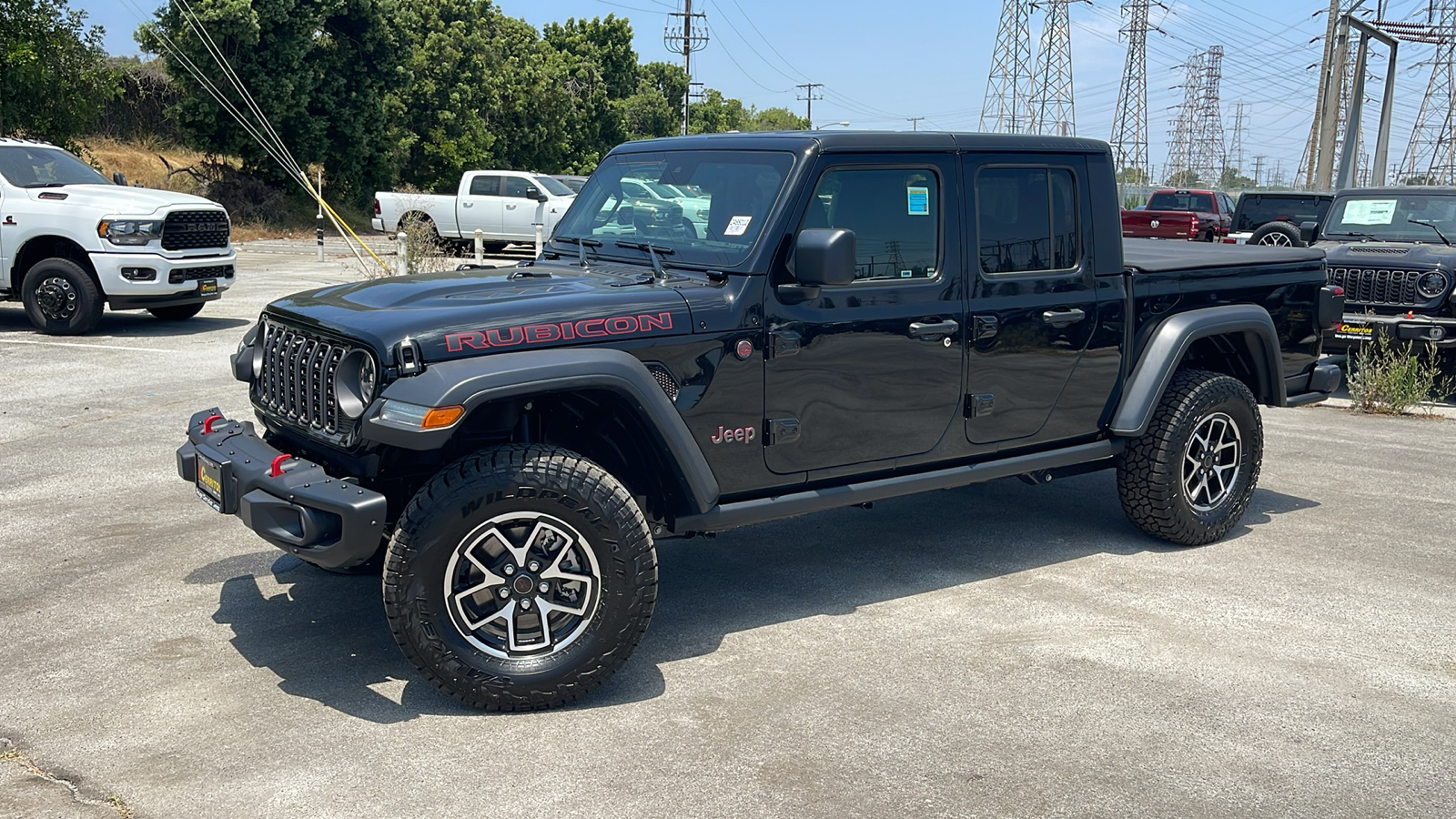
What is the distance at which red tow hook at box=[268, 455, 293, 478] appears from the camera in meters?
4.06

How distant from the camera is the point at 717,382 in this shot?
452 centimetres

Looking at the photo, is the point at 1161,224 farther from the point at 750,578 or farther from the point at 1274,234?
the point at 750,578

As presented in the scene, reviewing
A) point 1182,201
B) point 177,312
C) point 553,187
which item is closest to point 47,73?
point 553,187

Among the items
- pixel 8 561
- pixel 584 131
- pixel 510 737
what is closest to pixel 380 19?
pixel 584 131

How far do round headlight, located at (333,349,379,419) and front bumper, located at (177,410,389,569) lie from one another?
0.78ft

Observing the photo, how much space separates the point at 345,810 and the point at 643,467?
5.42ft

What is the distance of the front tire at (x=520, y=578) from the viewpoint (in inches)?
155

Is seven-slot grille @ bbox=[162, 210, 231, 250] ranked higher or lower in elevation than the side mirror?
Answer: lower

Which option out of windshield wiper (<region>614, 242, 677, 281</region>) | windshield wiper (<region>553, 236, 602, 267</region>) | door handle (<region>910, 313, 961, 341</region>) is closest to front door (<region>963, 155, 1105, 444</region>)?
door handle (<region>910, 313, 961, 341</region>)

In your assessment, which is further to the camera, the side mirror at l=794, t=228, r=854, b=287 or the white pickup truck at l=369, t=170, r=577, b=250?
the white pickup truck at l=369, t=170, r=577, b=250

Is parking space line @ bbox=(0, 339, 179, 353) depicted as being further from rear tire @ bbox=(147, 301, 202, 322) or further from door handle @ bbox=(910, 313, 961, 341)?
door handle @ bbox=(910, 313, 961, 341)

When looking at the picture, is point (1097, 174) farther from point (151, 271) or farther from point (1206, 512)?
point (151, 271)

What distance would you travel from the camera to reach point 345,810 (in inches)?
135

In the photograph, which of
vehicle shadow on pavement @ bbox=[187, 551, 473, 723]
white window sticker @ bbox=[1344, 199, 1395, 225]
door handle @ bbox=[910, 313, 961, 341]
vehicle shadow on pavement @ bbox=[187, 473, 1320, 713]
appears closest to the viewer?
vehicle shadow on pavement @ bbox=[187, 551, 473, 723]
